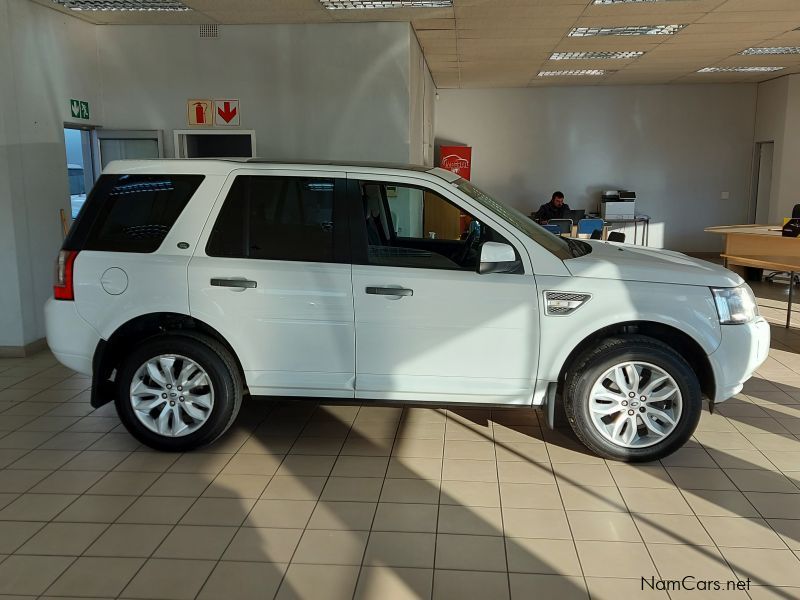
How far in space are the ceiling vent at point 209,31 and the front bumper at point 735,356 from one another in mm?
6510

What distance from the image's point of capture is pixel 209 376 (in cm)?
425

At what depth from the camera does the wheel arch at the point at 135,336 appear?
4.29 m

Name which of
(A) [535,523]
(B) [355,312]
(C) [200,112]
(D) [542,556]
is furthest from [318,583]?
(C) [200,112]

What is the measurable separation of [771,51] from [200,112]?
8.67 metres

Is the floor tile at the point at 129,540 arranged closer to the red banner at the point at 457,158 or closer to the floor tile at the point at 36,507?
the floor tile at the point at 36,507

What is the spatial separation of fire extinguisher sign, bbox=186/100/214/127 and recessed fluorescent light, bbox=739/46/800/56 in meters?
8.01

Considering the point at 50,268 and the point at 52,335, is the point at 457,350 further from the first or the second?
the point at 50,268

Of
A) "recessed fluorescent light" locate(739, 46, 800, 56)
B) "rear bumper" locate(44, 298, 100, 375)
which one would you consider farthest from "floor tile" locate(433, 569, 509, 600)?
"recessed fluorescent light" locate(739, 46, 800, 56)

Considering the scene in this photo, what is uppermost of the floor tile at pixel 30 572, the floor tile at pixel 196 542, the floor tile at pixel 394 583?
the floor tile at pixel 394 583

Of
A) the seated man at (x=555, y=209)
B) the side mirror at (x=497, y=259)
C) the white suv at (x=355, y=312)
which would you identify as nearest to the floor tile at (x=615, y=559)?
the white suv at (x=355, y=312)

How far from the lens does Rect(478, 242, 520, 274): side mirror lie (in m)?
3.99

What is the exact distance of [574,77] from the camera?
1348cm

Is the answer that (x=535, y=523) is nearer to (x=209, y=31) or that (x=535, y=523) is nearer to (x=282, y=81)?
(x=282, y=81)

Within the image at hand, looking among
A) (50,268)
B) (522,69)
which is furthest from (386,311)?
(522,69)
